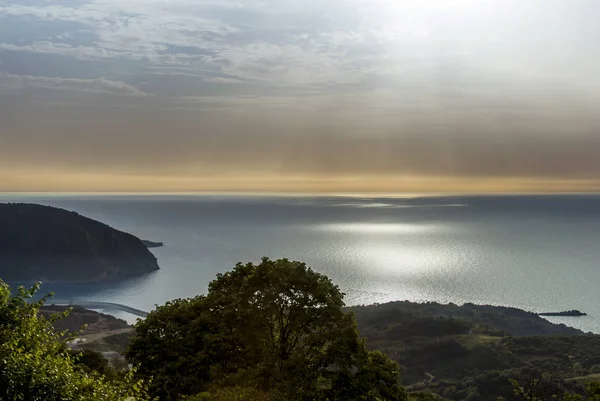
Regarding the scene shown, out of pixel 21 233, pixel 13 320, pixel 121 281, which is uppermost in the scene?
pixel 13 320

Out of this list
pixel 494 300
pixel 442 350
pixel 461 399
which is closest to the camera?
pixel 461 399

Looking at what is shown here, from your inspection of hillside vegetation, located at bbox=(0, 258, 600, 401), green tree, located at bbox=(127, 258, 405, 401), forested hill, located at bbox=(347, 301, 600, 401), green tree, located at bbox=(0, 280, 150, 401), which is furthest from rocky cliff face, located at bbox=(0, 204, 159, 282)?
green tree, located at bbox=(0, 280, 150, 401)

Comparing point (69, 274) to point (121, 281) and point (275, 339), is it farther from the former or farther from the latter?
point (275, 339)

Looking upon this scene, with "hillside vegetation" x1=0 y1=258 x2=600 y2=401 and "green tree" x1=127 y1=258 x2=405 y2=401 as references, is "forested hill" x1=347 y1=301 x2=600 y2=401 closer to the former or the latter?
"hillside vegetation" x1=0 y1=258 x2=600 y2=401

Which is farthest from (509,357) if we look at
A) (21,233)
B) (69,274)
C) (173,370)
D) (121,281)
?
(21,233)

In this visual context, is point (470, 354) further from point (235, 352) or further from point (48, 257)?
point (48, 257)

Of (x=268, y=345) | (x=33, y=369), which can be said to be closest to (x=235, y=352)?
(x=268, y=345)

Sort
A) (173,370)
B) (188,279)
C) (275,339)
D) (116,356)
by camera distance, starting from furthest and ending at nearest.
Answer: (188,279) → (116,356) → (275,339) → (173,370)
